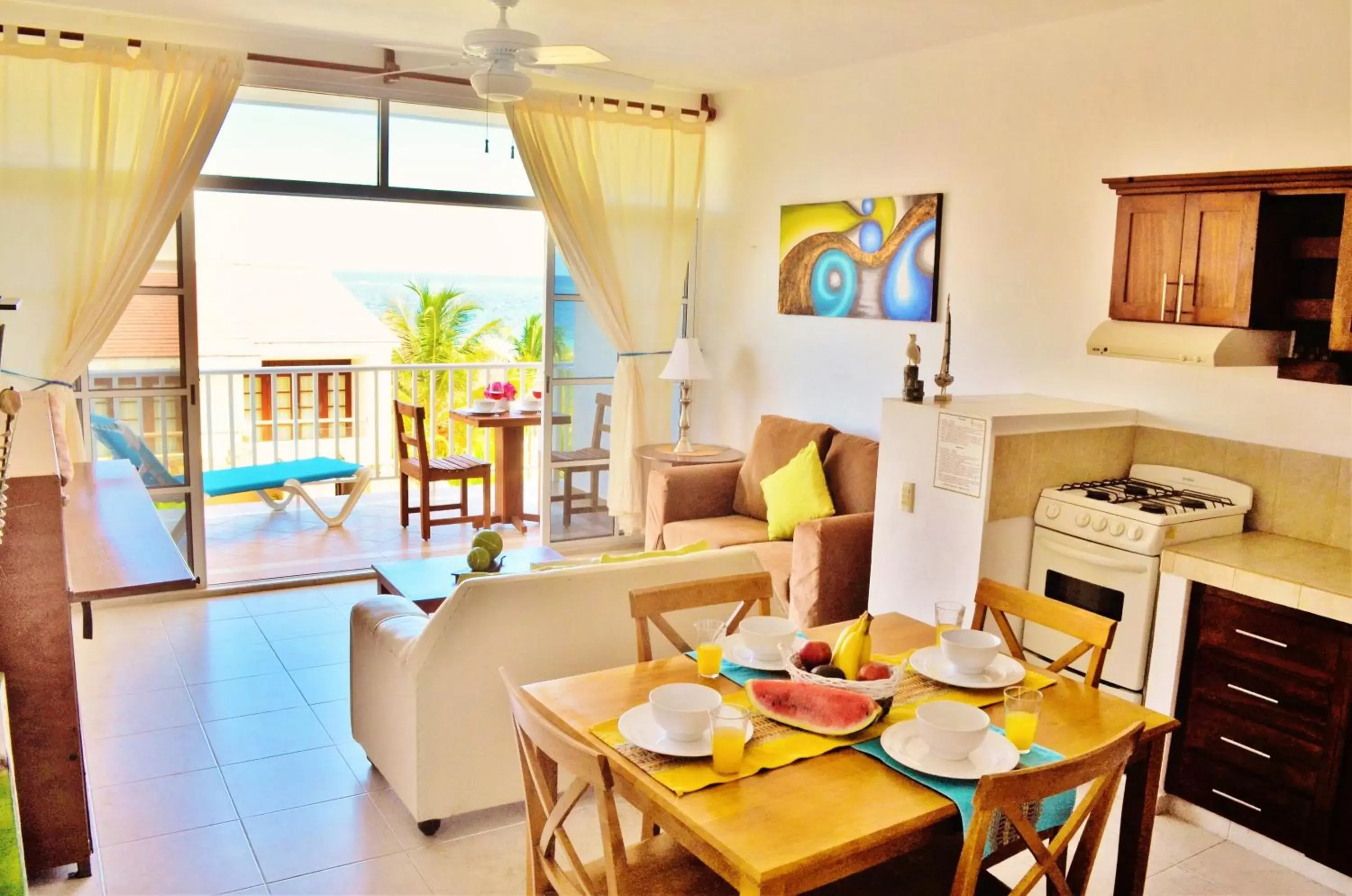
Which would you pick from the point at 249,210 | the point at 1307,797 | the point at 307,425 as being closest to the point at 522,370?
the point at 307,425

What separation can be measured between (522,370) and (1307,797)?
604 cm

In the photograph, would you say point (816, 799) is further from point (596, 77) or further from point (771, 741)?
point (596, 77)

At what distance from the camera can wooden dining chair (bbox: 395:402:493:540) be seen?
633cm

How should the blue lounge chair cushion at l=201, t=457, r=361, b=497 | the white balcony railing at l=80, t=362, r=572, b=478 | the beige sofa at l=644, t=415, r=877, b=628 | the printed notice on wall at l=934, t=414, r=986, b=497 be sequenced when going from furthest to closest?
the white balcony railing at l=80, t=362, r=572, b=478 → the blue lounge chair cushion at l=201, t=457, r=361, b=497 → the beige sofa at l=644, t=415, r=877, b=628 → the printed notice on wall at l=934, t=414, r=986, b=497

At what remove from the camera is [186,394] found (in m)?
5.05

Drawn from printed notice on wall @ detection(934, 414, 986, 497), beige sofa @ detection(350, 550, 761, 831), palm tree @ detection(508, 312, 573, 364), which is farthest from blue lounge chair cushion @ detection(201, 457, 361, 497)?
printed notice on wall @ detection(934, 414, 986, 497)

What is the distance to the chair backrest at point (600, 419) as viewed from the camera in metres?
6.23

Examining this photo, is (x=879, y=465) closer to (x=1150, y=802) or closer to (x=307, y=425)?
(x=1150, y=802)

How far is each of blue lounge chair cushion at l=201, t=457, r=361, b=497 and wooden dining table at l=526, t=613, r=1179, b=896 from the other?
4.46m


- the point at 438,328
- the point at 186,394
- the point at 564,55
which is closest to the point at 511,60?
the point at 564,55

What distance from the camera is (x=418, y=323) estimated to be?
9312 mm

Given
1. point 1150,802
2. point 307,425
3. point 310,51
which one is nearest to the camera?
point 1150,802

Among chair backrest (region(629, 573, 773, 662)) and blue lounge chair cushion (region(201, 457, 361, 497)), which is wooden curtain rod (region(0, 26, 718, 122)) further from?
chair backrest (region(629, 573, 773, 662))

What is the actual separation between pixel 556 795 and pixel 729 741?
1.54ft
